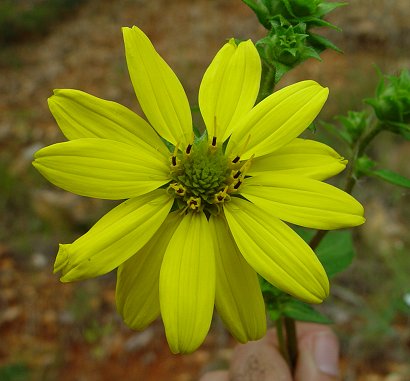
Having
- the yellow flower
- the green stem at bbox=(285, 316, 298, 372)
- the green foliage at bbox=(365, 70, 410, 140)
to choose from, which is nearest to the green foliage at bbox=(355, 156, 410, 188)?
the green foliage at bbox=(365, 70, 410, 140)

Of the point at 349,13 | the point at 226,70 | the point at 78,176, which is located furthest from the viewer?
the point at 349,13

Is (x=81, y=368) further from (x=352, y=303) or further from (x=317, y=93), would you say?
(x=317, y=93)

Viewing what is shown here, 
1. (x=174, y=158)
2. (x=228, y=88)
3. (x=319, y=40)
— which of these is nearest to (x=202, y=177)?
(x=174, y=158)

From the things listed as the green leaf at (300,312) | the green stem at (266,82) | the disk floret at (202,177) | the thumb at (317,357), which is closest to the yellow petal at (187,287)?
the disk floret at (202,177)

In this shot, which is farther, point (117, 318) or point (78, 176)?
point (117, 318)

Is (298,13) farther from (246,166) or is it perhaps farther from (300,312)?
(300,312)

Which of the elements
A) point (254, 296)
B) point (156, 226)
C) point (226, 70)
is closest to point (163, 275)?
point (156, 226)
